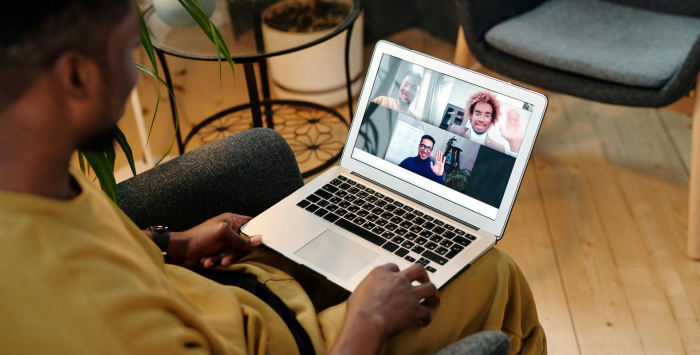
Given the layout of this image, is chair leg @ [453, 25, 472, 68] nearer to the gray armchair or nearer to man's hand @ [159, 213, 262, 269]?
the gray armchair

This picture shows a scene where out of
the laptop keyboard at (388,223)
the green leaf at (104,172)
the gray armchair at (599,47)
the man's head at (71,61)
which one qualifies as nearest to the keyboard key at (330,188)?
the laptop keyboard at (388,223)

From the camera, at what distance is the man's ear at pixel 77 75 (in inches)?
17.6

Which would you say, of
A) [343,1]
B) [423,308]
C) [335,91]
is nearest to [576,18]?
[343,1]

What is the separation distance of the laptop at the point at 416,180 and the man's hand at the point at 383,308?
0.08 meters

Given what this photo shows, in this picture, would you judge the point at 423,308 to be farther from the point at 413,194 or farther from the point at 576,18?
the point at 576,18

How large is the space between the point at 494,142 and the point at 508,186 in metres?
0.07

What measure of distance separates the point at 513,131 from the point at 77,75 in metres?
0.62

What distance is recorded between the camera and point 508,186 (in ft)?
2.87

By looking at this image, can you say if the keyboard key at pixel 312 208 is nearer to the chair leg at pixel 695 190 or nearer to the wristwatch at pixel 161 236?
the wristwatch at pixel 161 236

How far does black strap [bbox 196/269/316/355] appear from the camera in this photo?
2.43 feet

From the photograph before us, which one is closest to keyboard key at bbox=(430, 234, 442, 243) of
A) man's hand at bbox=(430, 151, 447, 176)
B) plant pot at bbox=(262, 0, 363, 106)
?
A: man's hand at bbox=(430, 151, 447, 176)

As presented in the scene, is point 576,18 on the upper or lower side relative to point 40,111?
lower

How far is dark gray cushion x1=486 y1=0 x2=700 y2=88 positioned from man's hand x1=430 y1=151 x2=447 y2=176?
0.72 m

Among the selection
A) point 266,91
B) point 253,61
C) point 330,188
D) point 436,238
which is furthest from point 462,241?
point 266,91
